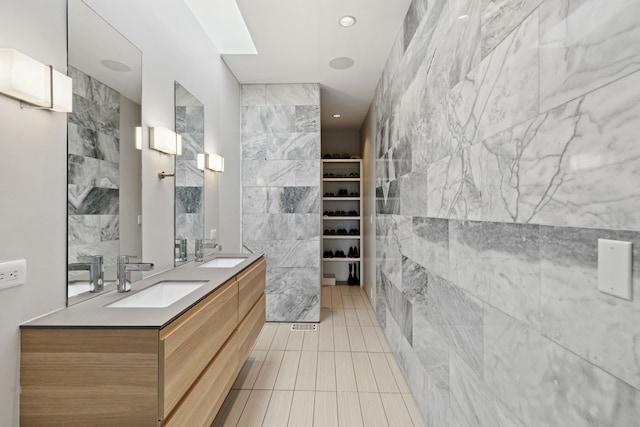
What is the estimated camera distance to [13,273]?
43.1 inches

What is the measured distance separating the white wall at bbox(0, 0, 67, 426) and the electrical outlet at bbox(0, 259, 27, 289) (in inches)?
0.8

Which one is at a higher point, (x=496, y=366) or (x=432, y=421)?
(x=496, y=366)

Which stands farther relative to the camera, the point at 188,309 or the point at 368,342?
the point at 368,342

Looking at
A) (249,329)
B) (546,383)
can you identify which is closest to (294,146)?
(249,329)

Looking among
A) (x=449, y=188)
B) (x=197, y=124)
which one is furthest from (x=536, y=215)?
(x=197, y=124)

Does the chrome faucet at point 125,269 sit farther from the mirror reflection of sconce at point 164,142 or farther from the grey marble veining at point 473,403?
the grey marble veining at point 473,403

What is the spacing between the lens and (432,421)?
6.08 ft

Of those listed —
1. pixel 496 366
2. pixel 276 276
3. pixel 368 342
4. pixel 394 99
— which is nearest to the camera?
pixel 496 366

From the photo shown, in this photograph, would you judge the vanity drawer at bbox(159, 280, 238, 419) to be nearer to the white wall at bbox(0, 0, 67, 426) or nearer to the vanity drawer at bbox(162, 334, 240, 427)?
the vanity drawer at bbox(162, 334, 240, 427)

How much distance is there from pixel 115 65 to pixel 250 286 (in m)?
1.57

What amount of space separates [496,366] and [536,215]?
0.58 metres

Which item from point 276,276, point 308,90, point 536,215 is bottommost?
point 276,276

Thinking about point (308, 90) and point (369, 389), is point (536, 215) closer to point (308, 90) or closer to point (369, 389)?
point (369, 389)

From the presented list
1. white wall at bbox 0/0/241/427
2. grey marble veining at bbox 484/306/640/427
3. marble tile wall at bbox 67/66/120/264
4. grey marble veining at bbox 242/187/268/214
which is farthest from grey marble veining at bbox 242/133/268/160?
grey marble veining at bbox 484/306/640/427
